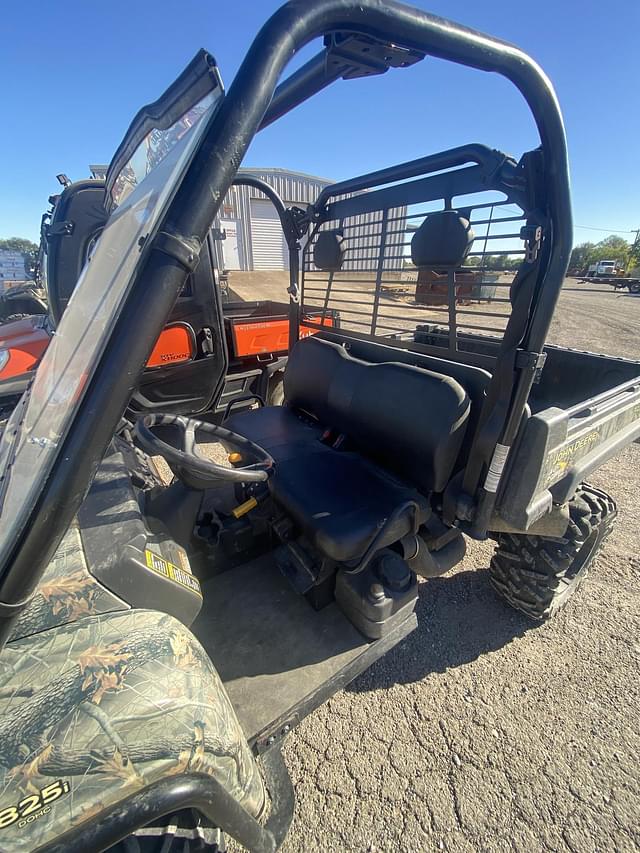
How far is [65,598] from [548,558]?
2.06 meters

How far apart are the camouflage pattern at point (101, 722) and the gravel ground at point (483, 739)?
724 millimetres

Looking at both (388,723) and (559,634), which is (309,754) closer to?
(388,723)

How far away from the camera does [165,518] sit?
1.51 m

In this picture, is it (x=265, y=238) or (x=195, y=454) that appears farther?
(x=265, y=238)

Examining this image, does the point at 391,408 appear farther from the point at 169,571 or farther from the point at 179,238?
the point at 179,238

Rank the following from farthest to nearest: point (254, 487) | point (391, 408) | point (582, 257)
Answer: point (582, 257) < point (254, 487) < point (391, 408)

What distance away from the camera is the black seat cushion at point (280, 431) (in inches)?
80.8

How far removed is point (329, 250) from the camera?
2.13 meters

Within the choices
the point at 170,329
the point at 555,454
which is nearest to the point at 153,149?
the point at 555,454

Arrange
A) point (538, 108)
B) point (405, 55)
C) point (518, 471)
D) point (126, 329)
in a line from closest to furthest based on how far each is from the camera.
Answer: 1. point (126, 329)
2. point (405, 55)
3. point (538, 108)
4. point (518, 471)

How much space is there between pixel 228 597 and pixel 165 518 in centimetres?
50

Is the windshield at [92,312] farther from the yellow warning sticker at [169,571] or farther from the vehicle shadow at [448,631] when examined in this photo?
the vehicle shadow at [448,631]

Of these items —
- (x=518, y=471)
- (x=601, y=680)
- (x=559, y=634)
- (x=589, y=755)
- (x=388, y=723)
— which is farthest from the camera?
(x=559, y=634)

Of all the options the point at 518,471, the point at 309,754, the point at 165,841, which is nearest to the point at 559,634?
the point at 518,471
